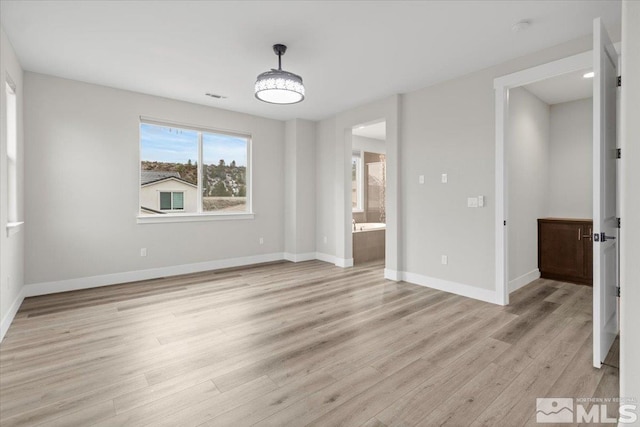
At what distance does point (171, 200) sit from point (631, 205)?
5.26m

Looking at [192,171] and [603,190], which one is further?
[192,171]

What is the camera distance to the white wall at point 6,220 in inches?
109

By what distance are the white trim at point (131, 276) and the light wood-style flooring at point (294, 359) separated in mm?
203

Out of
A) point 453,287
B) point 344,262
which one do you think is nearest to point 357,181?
point 344,262

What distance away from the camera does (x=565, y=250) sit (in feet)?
14.6

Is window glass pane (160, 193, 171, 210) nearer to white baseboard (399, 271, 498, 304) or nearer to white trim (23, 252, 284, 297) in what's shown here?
white trim (23, 252, 284, 297)

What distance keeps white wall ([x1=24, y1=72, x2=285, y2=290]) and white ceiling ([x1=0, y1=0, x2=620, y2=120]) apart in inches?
15.1

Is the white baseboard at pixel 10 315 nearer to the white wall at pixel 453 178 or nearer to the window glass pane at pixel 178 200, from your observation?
the window glass pane at pixel 178 200

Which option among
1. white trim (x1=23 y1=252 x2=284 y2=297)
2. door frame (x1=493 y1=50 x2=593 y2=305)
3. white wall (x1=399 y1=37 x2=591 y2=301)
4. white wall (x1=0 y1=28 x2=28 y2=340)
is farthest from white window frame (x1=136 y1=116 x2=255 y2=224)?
door frame (x1=493 y1=50 x2=593 y2=305)

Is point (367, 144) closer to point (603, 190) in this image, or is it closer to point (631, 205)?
point (603, 190)

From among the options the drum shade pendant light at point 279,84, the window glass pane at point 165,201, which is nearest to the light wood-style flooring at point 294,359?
the window glass pane at point 165,201

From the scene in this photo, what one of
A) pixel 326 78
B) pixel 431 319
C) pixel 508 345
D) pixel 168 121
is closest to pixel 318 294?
pixel 431 319

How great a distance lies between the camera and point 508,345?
2.57 m

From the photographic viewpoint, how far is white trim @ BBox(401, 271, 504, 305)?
3.65 meters
